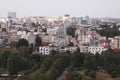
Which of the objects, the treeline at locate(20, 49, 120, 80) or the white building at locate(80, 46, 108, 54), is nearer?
the treeline at locate(20, 49, 120, 80)

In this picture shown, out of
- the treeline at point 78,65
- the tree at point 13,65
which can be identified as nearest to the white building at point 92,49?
the treeline at point 78,65

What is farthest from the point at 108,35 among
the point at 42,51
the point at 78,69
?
the point at 78,69

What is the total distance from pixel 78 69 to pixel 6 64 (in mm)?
2844

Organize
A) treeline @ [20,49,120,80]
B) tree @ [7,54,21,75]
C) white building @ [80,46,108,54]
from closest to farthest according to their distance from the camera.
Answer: treeline @ [20,49,120,80]
tree @ [7,54,21,75]
white building @ [80,46,108,54]

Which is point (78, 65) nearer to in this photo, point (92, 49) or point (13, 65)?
point (13, 65)

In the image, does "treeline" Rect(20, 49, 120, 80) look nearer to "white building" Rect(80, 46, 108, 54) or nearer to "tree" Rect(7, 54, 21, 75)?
"tree" Rect(7, 54, 21, 75)

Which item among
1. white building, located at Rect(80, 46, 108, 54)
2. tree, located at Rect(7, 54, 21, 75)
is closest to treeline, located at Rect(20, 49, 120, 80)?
tree, located at Rect(7, 54, 21, 75)

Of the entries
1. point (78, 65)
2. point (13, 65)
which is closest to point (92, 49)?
point (78, 65)

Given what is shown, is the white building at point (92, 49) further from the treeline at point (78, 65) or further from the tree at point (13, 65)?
the tree at point (13, 65)

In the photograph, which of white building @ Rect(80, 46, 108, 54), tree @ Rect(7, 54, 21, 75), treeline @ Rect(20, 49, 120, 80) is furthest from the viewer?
white building @ Rect(80, 46, 108, 54)

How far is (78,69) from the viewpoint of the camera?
14.7 meters

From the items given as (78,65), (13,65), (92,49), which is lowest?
(92,49)

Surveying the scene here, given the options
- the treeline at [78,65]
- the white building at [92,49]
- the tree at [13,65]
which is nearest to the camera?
the treeline at [78,65]

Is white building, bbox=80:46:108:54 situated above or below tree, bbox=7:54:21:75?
below
